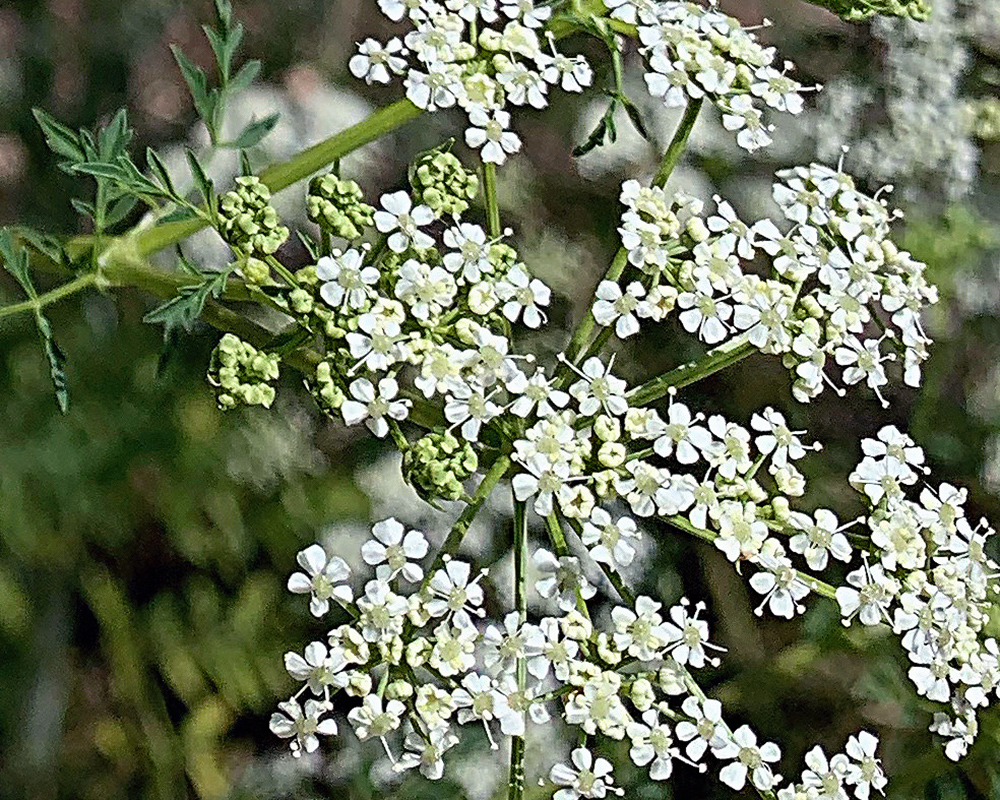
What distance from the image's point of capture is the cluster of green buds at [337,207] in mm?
973

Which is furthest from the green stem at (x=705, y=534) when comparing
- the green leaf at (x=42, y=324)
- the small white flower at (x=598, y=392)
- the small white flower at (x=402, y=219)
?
the green leaf at (x=42, y=324)

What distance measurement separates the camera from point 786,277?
1049 millimetres

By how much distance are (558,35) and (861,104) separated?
47.7 inches

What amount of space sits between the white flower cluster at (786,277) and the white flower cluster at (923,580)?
0.10 meters

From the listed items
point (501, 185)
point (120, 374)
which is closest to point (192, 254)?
point (120, 374)

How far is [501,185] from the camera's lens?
214 cm

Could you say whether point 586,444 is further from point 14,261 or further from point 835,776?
point 14,261

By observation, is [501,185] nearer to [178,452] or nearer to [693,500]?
[178,452]

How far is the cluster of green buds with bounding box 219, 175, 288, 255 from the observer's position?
3.12ft

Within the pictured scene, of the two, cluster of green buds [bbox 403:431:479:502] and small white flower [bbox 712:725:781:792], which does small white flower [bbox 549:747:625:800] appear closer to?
small white flower [bbox 712:725:781:792]

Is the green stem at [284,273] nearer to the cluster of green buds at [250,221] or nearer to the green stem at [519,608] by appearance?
the cluster of green buds at [250,221]

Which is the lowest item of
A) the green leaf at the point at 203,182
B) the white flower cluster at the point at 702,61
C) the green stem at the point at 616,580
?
the green stem at the point at 616,580

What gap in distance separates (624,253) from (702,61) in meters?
0.19

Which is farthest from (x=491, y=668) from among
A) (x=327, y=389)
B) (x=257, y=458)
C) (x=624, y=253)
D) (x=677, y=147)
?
(x=257, y=458)
